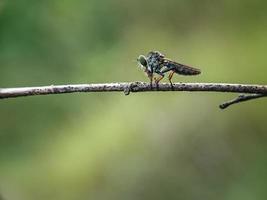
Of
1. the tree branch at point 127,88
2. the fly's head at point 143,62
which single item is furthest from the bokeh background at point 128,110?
the tree branch at point 127,88

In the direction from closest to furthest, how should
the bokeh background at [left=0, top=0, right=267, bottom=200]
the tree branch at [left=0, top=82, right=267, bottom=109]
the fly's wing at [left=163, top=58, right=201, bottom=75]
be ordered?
the tree branch at [left=0, top=82, right=267, bottom=109]
the fly's wing at [left=163, top=58, right=201, bottom=75]
the bokeh background at [left=0, top=0, right=267, bottom=200]

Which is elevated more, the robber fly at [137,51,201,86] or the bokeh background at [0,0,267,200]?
the robber fly at [137,51,201,86]

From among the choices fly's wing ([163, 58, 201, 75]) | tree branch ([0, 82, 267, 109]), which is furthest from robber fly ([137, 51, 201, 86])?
tree branch ([0, 82, 267, 109])

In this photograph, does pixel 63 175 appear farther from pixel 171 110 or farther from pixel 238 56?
pixel 238 56

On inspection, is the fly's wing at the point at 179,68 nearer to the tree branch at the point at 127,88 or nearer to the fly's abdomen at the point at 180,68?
the fly's abdomen at the point at 180,68

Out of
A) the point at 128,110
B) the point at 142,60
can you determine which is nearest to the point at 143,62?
the point at 142,60

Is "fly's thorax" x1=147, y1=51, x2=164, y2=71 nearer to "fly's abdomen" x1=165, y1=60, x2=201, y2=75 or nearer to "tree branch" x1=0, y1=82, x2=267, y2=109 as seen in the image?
"fly's abdomen" x1=165, y1=60, x2=201, y2=75

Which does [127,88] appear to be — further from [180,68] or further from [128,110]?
[128,110]

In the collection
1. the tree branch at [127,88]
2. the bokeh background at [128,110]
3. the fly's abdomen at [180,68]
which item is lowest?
the bokeh background at [128,110]

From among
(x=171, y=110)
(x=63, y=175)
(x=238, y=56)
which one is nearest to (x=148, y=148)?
(x=171, y=110)
